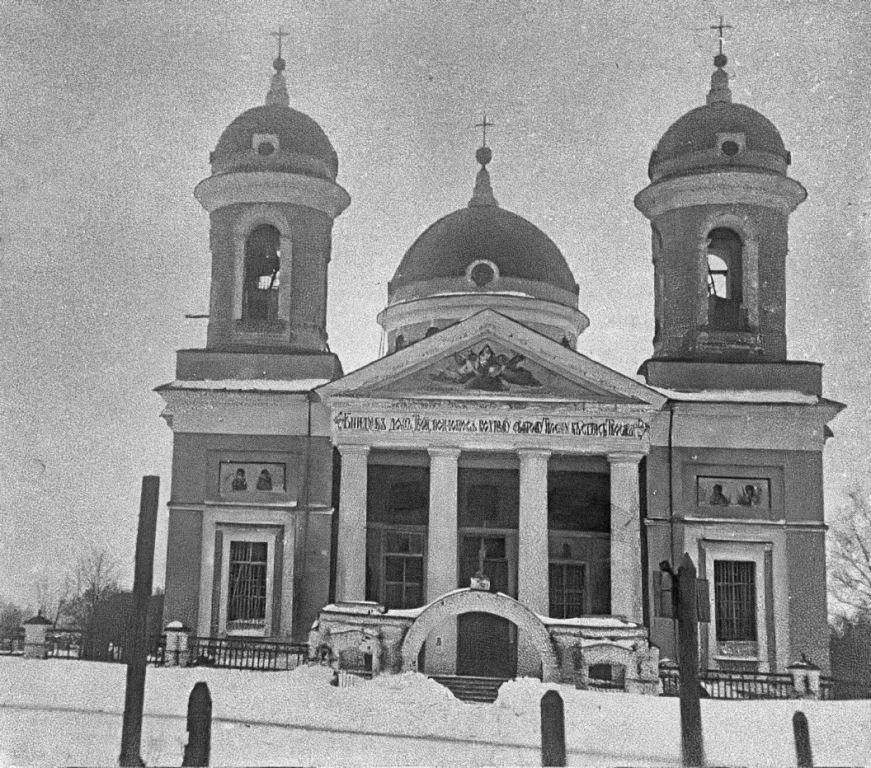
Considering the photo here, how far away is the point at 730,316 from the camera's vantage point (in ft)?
71.1

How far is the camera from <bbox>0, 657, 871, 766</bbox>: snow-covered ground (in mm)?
13602

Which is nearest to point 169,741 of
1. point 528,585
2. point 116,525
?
point 116,525

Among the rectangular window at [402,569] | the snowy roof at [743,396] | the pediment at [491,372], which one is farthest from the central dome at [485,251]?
the rectangular window at [402,569]

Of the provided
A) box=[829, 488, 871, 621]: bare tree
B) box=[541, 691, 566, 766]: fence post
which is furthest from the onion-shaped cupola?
box=[541, 691, 566, 766]: fence post

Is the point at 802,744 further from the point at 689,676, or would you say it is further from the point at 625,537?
the point at 625,537

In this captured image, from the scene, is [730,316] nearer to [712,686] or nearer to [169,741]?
[712,686]

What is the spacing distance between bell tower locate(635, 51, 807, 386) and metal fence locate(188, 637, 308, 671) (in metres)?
7.64

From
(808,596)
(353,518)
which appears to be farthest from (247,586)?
(808,596)

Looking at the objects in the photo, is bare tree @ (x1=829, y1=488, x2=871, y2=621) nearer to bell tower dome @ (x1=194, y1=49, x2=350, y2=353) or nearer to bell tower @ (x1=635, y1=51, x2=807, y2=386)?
bell tower @ (x1=635, y1=51, x2=807, y2=386)

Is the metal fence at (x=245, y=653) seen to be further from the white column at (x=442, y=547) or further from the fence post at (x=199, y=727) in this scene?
the fence post at (x=199, y=727)

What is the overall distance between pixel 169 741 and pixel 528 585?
23.8 ft

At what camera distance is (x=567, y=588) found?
2056 centimetres

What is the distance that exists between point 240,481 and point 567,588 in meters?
5.67

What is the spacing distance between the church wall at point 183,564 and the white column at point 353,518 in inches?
90.6
